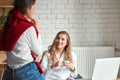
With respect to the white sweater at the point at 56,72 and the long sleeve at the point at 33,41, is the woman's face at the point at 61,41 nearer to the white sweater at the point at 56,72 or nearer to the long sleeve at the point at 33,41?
the white sweater at the point at 56,72

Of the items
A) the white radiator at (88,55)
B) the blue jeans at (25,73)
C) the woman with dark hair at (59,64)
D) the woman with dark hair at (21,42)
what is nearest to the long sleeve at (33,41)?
the woman with dark hair at (21,42)

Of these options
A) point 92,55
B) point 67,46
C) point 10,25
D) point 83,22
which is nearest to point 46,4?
point 83,22

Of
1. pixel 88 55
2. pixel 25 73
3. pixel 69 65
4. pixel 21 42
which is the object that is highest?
pixel 21 42

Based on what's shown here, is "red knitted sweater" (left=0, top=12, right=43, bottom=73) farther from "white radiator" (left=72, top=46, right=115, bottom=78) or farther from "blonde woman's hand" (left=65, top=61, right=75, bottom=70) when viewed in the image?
"white radiator" (left=72, top=46, right=115, bottom=78)

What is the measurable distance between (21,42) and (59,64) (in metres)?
1.00

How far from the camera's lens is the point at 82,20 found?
4680 mm

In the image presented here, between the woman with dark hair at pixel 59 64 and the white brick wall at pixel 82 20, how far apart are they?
4.68ft

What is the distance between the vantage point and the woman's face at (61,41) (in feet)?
10.6

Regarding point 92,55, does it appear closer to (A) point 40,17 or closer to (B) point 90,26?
(B) point 90,26

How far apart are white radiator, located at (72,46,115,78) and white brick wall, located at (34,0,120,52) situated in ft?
0.55

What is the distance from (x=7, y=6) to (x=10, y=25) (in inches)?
78.3

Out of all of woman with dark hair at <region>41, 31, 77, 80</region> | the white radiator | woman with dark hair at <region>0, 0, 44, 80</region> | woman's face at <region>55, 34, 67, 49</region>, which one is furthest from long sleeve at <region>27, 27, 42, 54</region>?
the white radiator

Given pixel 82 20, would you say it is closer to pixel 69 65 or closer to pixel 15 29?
pixel 69 65

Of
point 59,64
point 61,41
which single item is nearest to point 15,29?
point 59,64
